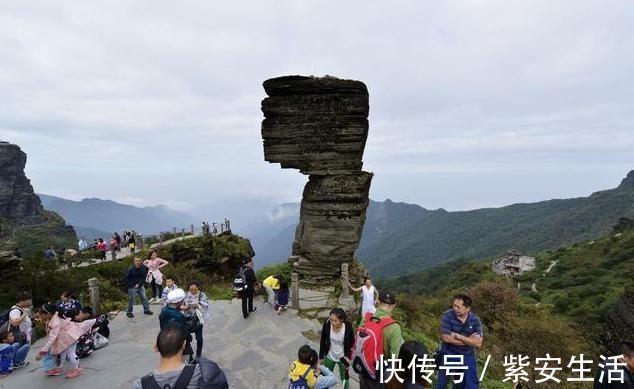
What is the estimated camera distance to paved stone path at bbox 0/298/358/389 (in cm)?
837

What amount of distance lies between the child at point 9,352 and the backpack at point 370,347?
850 centimetres

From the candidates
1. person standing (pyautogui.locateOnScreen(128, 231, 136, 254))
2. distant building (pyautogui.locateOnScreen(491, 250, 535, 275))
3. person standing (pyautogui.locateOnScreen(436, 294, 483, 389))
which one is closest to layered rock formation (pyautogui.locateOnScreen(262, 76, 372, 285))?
person standing (pyautogui.locateOnScreen(436, 294, 483, 389))

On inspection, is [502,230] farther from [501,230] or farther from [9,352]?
[9,352]

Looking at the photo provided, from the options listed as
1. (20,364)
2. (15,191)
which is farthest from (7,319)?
(15,191)

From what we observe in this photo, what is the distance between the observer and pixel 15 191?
3888 inches

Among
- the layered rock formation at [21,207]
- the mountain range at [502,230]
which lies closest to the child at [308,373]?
the layered rock formation at [21,207]

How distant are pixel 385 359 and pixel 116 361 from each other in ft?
24.4

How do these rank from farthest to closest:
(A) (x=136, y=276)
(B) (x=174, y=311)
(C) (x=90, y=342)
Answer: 1. (A) (x=136, y=276)
2. (C) (x=90, y=342)
3. (B) (x=174, y=311)

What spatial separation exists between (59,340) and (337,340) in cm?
625

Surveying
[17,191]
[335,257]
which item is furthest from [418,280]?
[17,191]

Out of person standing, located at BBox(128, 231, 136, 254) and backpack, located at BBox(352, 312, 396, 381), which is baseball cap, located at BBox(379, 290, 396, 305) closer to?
backpack, located at BBox(352, 312, 396, 381)

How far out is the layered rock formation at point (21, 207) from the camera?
3575 inches

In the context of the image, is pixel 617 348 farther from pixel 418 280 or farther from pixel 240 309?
pixel 418 280

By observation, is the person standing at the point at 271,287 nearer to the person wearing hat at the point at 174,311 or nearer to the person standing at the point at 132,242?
the person wearing hat at the point at 174,311
